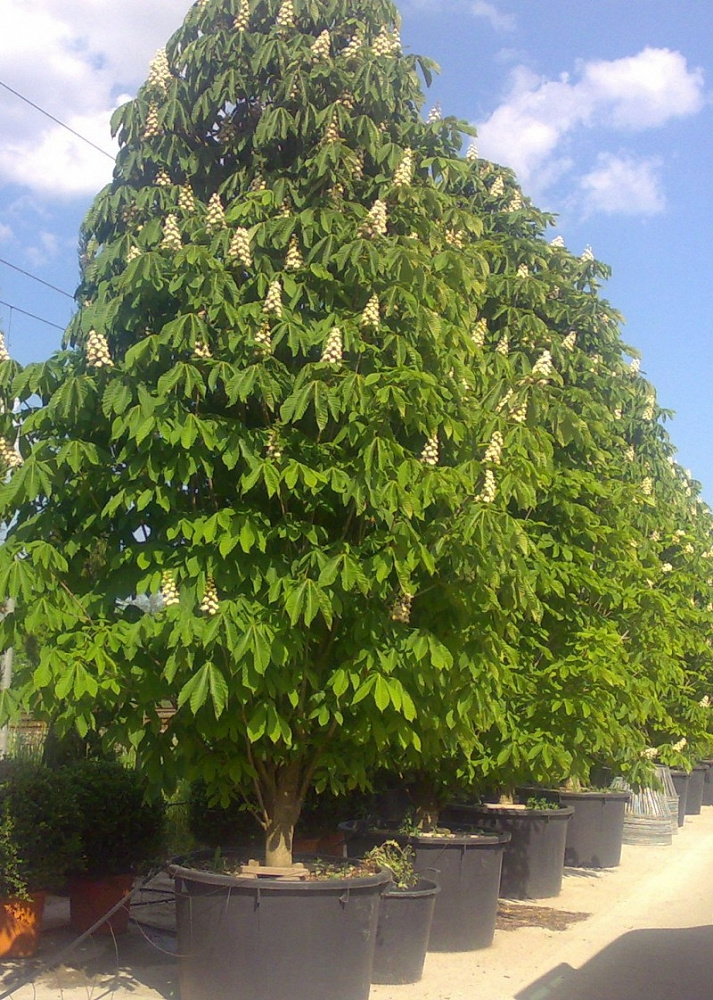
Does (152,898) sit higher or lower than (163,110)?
lower

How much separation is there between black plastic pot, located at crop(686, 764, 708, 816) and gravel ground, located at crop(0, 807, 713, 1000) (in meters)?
10.4

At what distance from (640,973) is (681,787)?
11.9m

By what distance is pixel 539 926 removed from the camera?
951 centimetres

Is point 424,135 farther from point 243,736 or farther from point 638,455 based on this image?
point 638,455

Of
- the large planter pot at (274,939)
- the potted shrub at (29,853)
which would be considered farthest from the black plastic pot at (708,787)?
the large planter pot at (274,939)

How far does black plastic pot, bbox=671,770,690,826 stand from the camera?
18.6 m

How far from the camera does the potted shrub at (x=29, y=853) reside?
7105mm

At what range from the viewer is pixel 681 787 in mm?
19188

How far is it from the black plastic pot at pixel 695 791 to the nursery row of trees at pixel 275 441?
50.5 ft

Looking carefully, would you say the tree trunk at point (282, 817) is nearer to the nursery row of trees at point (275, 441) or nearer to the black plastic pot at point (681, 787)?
the nursery row of trees at point (275, 441)

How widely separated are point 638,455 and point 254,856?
7.80 meters

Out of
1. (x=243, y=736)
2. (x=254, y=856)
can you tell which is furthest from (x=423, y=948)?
(x=243, y=736)

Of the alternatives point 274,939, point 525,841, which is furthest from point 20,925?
point 525,841

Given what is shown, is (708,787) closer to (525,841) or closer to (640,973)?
(525,841)
